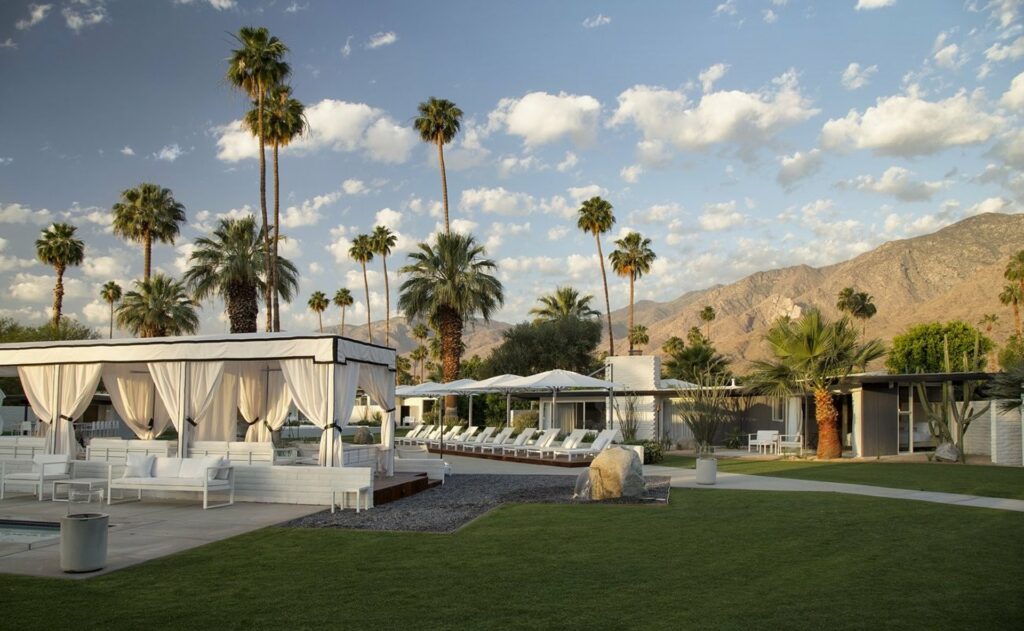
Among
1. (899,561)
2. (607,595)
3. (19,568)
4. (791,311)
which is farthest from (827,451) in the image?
(791,311)

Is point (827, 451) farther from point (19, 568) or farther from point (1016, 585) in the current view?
point (19, 568)

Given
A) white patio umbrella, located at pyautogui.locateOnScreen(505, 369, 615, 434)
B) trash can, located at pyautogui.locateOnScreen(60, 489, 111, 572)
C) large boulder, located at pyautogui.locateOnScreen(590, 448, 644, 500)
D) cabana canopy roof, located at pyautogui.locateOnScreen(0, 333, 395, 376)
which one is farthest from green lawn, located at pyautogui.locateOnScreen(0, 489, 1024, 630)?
white patio umbrella, located at pyautogui.locateOnScreen(505, 369, 615, 434)

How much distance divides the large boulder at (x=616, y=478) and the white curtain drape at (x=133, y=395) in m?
9.40

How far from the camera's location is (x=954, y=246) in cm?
13688

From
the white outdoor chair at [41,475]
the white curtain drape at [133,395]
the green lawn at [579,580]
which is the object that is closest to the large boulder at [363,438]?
the white curtain drape at [133,395]

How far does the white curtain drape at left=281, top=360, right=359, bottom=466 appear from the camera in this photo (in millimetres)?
13203

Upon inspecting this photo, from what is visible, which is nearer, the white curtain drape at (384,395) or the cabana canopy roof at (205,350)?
the cabana canopy roof at (205,350)

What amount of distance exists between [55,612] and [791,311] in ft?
499

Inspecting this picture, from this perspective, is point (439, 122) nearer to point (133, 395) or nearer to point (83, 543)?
point (133, 395)

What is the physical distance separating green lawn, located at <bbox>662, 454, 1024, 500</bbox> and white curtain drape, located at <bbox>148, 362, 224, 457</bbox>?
11.4 meters

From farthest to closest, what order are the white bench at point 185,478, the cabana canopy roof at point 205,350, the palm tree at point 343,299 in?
the palm tree at point 343,299 → the cabana canopy roof at point 205,350 → the white bench at point 185,478

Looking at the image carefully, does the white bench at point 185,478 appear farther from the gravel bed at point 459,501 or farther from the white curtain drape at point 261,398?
the white curtain drape at point 261,398

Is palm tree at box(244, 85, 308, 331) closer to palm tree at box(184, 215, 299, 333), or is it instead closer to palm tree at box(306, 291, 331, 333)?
palm tree at box(184, 215, 299, 333)

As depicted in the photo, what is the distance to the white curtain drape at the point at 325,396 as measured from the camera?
13.2 metres
